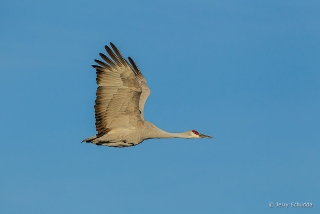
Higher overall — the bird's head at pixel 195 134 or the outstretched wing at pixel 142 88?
the outstretched wing at pixel 142 88

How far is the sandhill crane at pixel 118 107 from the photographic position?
28188 mm

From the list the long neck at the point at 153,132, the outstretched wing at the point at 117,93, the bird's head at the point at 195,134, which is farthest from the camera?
the bird's head at the point at 195,134

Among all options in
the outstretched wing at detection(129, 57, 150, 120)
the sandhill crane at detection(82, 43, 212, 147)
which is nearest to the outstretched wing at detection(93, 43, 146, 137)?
the sandhill crane at detection(82, 43, 212, 147)

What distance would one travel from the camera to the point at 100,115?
95.3 ft

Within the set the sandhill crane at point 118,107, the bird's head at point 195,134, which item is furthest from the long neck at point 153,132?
the bird's head at point 195,134

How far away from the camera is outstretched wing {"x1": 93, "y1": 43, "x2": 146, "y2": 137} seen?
28141 millimetres

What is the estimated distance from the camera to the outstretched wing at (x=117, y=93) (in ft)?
92.3

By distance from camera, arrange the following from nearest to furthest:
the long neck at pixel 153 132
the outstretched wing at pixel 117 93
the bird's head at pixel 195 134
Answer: the outstretched wing at pixel 117 93 < the long neck at pixel 153 132 < the bird's head at pixel 195 134

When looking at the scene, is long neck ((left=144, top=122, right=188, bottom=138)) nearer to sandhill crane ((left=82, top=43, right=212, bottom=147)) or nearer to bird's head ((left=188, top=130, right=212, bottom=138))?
sandhill crane ((left=82, top=43, right=212, bottom=147))

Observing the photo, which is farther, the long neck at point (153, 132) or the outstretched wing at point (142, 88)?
the outstretched wing at point (142, 88)

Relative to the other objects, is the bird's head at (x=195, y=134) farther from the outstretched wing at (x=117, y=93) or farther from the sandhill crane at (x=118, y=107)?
the outstretched wing at (x=117, y=93)

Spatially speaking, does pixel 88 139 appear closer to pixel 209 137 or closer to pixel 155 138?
pixel 155 138

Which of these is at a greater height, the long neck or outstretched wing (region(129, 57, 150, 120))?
outstretched wing (region(129, 57, 150, 120))

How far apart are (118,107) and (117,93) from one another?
25.8 inches
